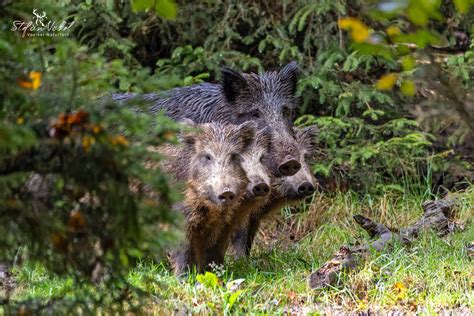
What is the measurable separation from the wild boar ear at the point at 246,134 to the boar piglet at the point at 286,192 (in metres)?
0.69

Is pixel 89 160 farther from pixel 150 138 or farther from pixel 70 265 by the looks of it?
pixel 70 265

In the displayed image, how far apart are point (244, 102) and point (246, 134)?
958mm

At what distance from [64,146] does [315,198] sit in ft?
21.2

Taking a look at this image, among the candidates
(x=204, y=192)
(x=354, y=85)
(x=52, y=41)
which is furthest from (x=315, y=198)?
(x=52, y=41)

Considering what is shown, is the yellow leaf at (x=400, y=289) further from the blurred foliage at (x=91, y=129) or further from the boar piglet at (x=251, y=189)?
the blurred foliage at (x=91, y=129)

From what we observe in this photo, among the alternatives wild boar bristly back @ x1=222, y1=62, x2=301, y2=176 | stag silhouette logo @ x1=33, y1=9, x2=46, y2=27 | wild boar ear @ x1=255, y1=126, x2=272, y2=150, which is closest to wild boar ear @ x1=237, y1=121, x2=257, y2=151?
wild boar ear @ x1=255, y1=126, x2=272, y2=150

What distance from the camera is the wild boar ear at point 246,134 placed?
21.9 ft

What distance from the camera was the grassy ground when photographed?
5508 mm

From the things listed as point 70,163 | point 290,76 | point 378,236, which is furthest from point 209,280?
point 70,163

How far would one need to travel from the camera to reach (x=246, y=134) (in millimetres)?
6730

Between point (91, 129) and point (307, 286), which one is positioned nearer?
point (91, 129)

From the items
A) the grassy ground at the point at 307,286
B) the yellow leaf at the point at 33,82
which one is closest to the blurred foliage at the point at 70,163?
the yellow leaf at the point at 33,82

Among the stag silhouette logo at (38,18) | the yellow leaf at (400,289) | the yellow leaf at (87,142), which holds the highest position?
the yellow leaf at (87,142)

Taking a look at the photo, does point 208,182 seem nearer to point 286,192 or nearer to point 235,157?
point 235,157
